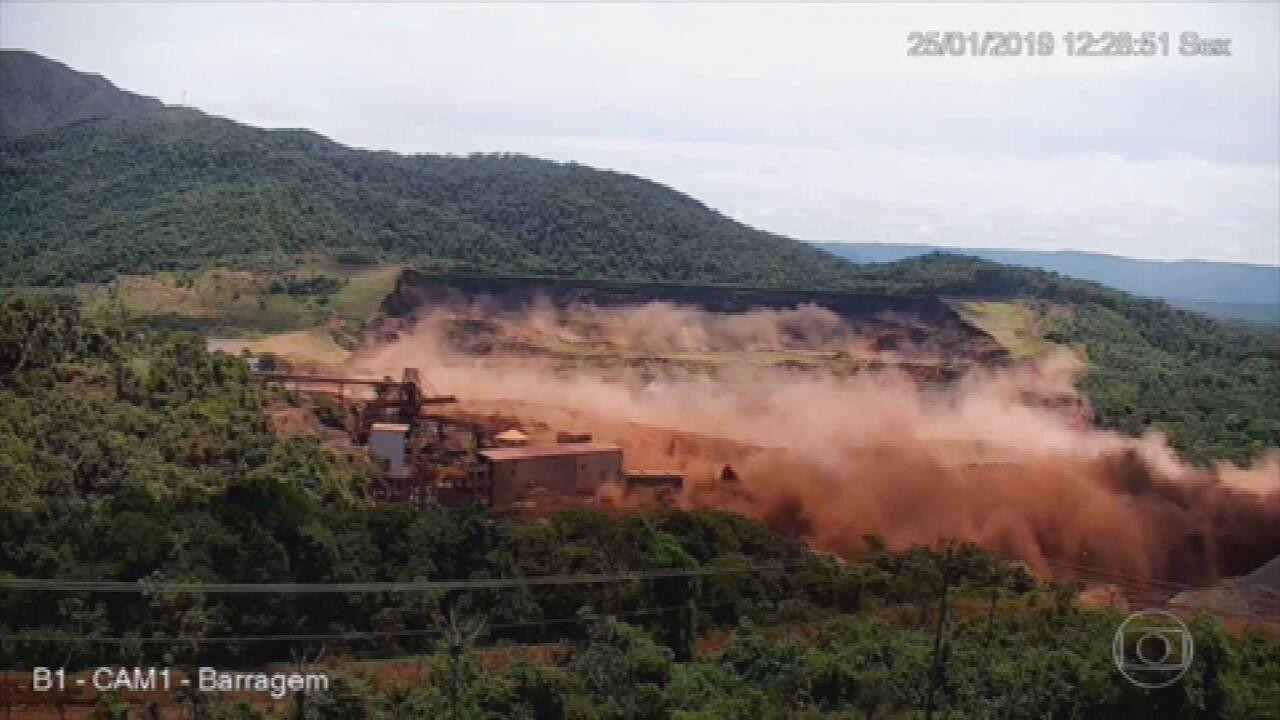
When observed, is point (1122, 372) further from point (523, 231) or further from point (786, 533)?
point (523, 231)

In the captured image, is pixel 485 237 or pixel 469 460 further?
pixel 485 237

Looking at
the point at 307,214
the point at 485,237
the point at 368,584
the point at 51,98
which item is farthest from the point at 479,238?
the point at 368,584

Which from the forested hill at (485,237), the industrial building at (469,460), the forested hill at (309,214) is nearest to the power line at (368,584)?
the industrial building at (469,460)

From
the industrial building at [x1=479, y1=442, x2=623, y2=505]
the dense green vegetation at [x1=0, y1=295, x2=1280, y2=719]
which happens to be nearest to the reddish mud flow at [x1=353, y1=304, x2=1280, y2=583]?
the industrial building at [x1=479, y1=442, x2=623, y2=505]

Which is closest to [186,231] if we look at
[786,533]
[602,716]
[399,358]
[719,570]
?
[399,358]

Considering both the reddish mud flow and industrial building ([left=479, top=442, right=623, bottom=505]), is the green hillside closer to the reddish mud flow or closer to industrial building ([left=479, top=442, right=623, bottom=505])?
the reddish mud flow

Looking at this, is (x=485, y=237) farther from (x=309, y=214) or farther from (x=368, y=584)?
(x=368, y=584)

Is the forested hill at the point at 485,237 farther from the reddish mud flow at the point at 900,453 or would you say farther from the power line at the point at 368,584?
the power line at the point at 368,584
